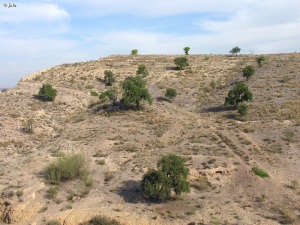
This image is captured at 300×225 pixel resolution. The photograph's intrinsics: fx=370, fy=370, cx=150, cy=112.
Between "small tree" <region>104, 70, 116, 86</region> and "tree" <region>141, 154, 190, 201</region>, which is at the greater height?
"small tree" <region>104, 70, 116, 86</region>

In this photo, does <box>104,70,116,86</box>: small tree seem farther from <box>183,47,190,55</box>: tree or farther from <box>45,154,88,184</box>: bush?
<box>45,154,88,184</box>: bush

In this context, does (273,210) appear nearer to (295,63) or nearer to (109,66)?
(295,63)

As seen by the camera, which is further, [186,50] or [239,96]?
[186,50]

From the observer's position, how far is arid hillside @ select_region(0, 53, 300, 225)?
22922 millimetres

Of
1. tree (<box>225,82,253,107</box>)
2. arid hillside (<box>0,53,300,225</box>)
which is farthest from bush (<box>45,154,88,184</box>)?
tree (<box>225,82,253,107</box>)

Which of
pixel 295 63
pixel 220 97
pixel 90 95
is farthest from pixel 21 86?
pixel 295 63

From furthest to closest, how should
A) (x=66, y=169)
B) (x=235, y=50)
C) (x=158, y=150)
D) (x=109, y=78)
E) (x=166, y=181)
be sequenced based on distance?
1. (x=235, y=50)
2. (x=109, y=78)
3. (x=158, y=150)
4. (x=66, y=169)
5. (x=166, y=181)

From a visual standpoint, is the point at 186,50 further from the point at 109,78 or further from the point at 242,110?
the point at 242,110

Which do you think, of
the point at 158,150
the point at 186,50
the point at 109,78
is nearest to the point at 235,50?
the point at 186,50

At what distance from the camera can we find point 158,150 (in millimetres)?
32188

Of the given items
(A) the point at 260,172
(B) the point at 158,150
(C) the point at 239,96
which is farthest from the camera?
(C) the point at 239,96

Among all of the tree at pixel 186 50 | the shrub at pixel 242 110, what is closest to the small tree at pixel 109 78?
the shrub at pixel 242 110

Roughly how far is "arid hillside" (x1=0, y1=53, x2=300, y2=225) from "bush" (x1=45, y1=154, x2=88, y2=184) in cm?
58

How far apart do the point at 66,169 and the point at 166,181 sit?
7.71 meters
